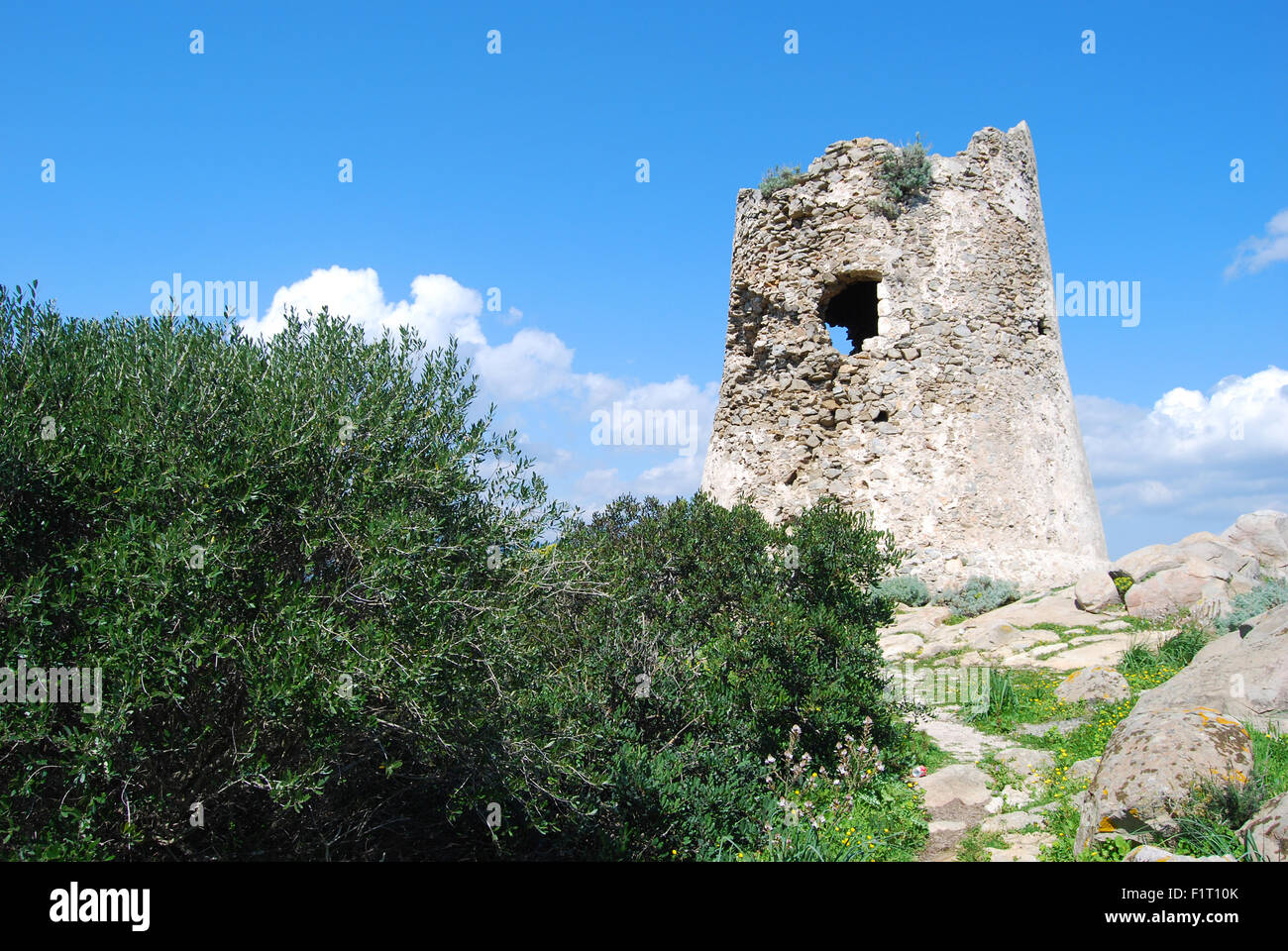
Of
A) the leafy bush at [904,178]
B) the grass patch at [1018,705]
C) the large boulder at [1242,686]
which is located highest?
the leafy bush at [904,178]

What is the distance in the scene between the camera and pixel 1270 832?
3703mm

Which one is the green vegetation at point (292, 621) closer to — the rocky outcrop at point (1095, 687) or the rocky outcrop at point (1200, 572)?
the rocky outcrop at point (1095, 687)

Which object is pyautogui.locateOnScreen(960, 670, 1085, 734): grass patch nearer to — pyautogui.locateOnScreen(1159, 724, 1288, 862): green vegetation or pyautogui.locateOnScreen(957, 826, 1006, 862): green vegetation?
pyautogui.locateOnScreen(957, 826, 1006, 862): green vegetation

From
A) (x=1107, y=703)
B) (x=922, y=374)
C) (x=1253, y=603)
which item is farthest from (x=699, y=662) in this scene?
(x=922, y=374)

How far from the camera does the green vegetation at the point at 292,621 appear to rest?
349 centimetres

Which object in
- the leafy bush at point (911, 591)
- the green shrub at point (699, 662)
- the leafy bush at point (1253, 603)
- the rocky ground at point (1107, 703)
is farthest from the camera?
the leafy bush at point (911, 591)

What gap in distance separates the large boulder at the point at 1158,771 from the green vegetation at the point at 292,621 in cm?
130

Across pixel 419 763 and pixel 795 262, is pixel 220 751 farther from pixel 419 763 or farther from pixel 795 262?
pixel 795 262

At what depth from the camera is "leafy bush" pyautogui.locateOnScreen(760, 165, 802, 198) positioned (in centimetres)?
1298

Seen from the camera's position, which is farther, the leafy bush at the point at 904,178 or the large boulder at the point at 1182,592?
the leafy bush at the point at 904,178

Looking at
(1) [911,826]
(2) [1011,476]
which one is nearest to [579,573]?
(1) [911,826]

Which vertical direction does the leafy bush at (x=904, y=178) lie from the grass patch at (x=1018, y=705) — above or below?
above

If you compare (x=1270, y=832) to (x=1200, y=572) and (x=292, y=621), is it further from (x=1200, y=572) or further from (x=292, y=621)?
(x=1200, y=572)

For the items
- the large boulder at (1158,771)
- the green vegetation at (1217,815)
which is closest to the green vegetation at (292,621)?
the large boulder at (1158,771)
